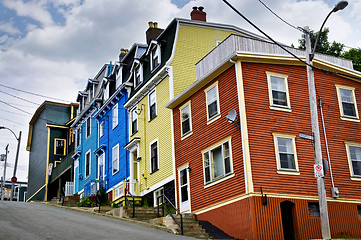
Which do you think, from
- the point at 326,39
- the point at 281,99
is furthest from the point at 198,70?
the point at 326,39

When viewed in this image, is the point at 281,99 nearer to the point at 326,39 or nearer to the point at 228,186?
the point at 228,186

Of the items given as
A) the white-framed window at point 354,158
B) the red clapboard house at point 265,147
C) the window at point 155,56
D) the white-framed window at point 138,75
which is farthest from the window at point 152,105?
the white-framed window at point 354,158

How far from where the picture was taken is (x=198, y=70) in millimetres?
24516

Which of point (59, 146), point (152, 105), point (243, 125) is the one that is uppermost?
point (59, 146)

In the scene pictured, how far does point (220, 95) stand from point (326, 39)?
66.7 feet

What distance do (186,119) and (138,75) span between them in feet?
26.1

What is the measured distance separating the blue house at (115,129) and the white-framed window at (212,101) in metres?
9.76

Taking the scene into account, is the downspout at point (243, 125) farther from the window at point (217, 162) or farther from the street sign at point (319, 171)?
the street sign at point (319, 171)

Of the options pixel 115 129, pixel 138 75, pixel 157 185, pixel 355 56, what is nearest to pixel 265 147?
Result: pixel 157 185

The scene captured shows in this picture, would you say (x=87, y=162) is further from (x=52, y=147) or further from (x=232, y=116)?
(x=232, y=116)

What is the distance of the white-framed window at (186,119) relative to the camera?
78.4 feet

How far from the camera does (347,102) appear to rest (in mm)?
22922

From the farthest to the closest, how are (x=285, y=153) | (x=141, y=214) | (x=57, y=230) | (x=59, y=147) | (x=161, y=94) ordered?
(x=59, y=147), (x=161, y=94), (x=141, y=214), (x=285, y=153), (x=57, y=230)

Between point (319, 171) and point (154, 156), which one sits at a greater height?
point (154, 156)
